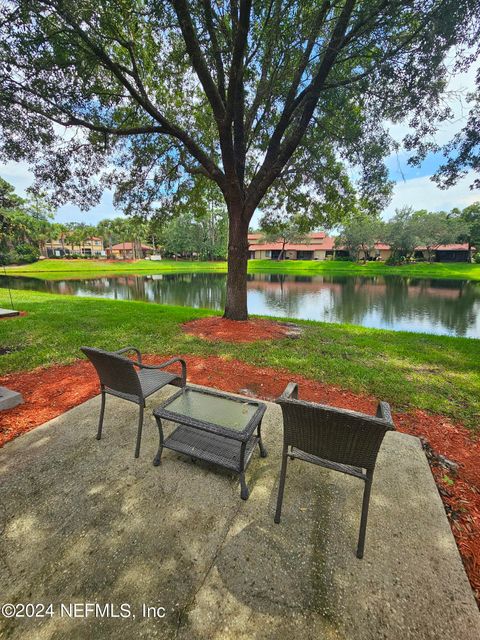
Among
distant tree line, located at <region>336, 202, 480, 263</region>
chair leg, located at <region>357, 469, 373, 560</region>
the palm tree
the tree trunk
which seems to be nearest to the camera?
chair leg, located at <region>357, 469, 373, 560</region>

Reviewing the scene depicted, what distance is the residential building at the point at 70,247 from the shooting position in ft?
204

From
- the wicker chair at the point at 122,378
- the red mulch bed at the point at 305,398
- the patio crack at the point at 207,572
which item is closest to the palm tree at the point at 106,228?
the red mulch bed at the point at 305,398

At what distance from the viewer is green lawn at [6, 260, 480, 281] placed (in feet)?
111

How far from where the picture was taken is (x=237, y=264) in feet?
24.2

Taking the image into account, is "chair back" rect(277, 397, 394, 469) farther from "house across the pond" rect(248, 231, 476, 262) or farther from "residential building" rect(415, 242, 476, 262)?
"residential building" rect(415, 242, 476, 262)

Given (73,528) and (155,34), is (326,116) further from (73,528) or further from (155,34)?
(73,528)

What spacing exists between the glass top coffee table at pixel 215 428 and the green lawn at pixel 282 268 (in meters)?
35.6

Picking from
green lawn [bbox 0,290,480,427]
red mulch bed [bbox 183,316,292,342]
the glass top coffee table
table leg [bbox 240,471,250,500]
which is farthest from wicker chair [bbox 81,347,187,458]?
red mulch bed [bbox 183,316,292,342]

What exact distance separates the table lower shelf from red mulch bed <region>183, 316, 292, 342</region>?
377 cm

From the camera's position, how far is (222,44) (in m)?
6.09

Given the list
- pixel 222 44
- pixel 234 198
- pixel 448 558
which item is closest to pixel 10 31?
pixel 222 44

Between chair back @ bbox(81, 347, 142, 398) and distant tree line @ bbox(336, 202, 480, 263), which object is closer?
chair back @ bbox(81, 347, 142, 398)

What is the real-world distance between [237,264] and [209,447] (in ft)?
18.8

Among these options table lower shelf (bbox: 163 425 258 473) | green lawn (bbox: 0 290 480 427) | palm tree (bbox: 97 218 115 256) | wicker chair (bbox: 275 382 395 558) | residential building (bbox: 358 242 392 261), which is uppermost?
palm tree (bbox: 97 218 115 256)
